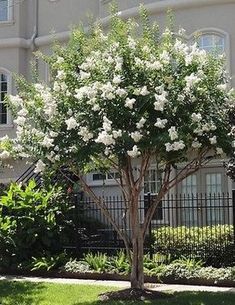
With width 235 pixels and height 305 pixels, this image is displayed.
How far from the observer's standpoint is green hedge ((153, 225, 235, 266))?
538 inches

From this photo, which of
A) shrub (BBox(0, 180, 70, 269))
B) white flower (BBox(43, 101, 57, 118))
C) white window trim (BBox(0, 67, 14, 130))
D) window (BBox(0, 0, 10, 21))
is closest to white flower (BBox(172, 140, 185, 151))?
white flower (BBox(43, 101, 57, 118))

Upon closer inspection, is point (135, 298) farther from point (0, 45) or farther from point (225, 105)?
point (0, 45)

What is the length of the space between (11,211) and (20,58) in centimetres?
863

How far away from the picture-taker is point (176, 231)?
1494cm

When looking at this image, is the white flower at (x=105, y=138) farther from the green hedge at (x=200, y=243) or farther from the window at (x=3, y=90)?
the window at (x=3, y=90)

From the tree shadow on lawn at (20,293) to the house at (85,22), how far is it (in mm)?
6299

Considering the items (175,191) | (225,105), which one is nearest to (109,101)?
(225,105)

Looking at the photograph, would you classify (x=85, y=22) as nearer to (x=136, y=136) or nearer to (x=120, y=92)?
(x=120, y=92)

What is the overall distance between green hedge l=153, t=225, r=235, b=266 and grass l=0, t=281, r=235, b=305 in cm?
291

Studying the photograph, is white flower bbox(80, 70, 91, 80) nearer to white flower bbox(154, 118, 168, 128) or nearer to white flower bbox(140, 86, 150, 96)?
white flower bbox(140, 86, 150, 96)

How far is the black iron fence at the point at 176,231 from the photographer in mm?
13961

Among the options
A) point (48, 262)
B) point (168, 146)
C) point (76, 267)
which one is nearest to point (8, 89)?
point (48, 262)

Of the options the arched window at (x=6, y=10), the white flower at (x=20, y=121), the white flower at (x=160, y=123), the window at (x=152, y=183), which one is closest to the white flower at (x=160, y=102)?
the white flower at (x=160, y=123)

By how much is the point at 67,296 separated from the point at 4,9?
14871 mm
